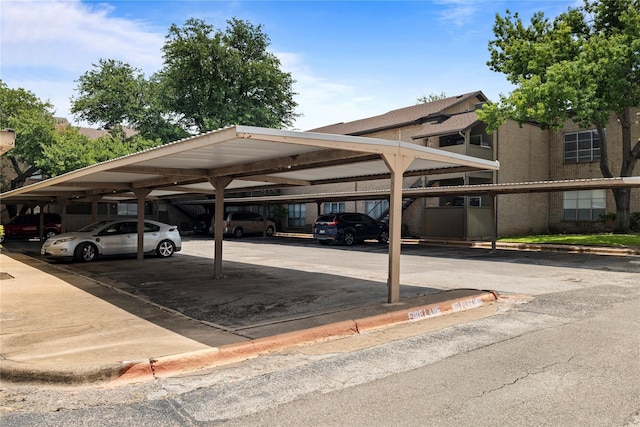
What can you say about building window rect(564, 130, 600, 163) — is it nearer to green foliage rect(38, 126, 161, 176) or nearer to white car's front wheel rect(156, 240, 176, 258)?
white car's front wheel rect(156, 240, 176, 258)

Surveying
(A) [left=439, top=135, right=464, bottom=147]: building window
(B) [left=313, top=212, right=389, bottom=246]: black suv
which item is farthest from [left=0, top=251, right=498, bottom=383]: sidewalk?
(A) [left=439, top=135, right=464, bottom=147]: building window

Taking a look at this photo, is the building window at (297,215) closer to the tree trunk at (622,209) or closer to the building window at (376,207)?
the building window at (376,207)

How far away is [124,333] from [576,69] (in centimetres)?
2105

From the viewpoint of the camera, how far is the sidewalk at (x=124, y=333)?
508cm

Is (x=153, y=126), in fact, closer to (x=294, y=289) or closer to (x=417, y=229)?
(x=417, y=229)

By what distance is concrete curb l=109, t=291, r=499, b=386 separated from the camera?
5.08 m

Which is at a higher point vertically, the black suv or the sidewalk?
the black suv

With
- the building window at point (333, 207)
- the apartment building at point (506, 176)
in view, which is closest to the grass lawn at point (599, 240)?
the apartment building at point (506, 176)

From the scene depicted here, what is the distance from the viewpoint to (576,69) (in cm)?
2066

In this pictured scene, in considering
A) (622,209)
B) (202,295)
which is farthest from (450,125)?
(202,295)

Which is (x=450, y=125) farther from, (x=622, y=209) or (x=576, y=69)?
(x=622, y=209)

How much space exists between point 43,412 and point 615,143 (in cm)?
3046

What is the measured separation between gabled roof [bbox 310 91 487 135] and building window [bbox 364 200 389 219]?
4841 mm

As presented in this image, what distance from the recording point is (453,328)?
23.3ft
